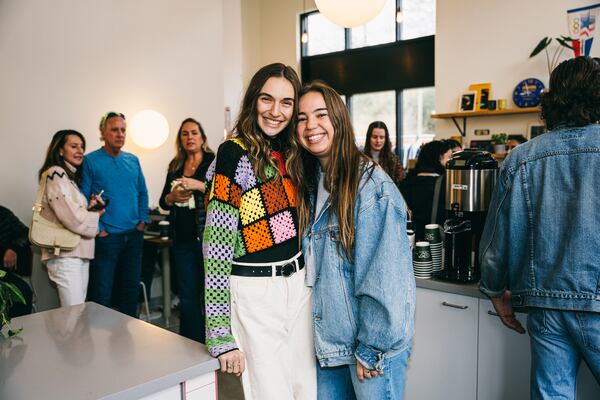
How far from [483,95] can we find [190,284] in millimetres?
4380

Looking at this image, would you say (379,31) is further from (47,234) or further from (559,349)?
(559,349)

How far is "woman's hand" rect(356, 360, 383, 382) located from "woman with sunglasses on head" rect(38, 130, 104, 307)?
2.13 m

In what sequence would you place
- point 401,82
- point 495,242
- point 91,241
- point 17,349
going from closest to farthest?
1. point 17,349
2. point 495,242
3. point 91,241
4. point 401,82

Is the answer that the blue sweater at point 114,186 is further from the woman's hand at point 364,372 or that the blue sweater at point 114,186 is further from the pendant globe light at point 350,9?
the woman's hand at point 364,372

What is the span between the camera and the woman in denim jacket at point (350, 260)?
1.31 metres

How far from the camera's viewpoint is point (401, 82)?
7.42 m

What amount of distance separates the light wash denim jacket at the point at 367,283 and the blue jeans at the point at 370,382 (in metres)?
0.04

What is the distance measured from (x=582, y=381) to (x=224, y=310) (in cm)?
125

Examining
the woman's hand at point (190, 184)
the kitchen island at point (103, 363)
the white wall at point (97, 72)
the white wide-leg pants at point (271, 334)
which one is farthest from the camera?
the white wall at point (97, 72)

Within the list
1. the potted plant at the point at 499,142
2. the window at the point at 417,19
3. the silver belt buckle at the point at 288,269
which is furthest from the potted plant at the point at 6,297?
the window at the point at 417,19

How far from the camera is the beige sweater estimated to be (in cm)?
284

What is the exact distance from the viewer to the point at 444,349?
199 cm

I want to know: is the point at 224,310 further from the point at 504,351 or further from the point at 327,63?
the point at 327,63

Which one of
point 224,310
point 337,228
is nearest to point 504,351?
point 337,228
